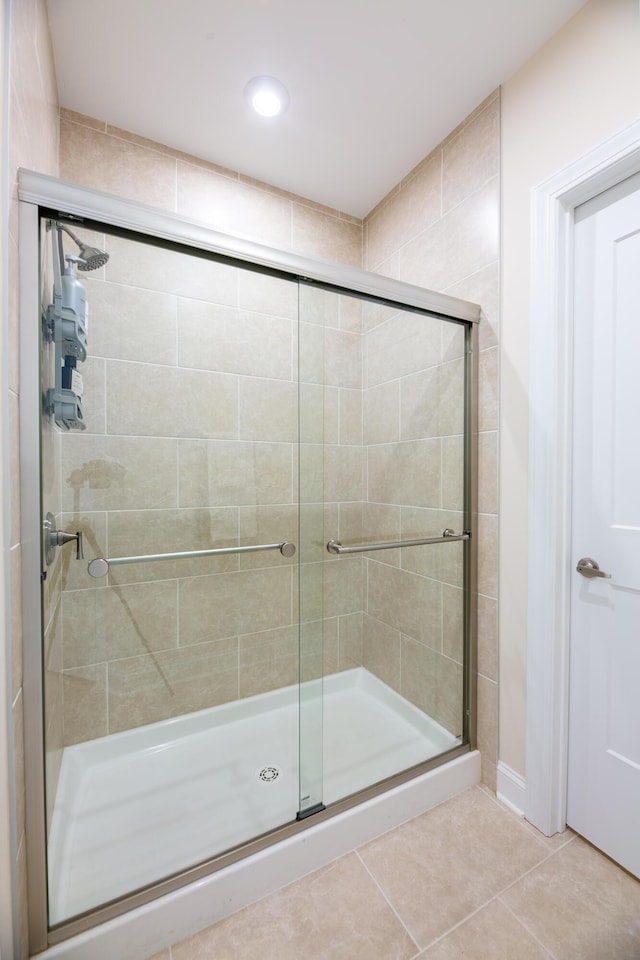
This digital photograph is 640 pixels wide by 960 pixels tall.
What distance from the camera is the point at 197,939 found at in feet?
3.18

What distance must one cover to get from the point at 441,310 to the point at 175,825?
180cm

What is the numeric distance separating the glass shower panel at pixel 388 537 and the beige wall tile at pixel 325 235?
0.85 meters

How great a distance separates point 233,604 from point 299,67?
6.03ft

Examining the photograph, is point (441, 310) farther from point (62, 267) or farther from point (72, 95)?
point (72, 95)

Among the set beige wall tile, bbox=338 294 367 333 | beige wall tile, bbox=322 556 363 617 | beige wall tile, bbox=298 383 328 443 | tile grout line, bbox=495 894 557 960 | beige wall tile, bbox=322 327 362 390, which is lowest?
tile grout line, bbox=495 894 557 960

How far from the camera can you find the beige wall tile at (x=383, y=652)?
156 centimetres

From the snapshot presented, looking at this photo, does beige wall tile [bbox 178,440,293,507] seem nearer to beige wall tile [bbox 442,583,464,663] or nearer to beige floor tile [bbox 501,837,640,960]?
beige wall tile [bbox 442,583,464,663]

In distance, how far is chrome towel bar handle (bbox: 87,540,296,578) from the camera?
1.22 metres

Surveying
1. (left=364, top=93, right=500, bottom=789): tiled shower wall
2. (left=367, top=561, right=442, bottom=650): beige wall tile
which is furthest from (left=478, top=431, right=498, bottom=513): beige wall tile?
(left=367, top=561, right=442, bottom=650): beige wall tile

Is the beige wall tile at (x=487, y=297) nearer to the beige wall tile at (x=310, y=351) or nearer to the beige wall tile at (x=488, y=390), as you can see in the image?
the beige wall tile at (x=488, y=390)

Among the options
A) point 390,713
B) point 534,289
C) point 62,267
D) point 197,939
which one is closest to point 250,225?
point 62,267

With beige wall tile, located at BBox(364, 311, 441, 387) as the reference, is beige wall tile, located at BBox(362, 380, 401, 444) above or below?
below

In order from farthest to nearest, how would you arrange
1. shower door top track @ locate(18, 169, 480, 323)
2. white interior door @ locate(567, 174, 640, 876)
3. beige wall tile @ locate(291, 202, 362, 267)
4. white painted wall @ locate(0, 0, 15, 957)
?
beige wall tile @ locate(291, 202, 362, 267)
white interior door @ locate(567, 174, 640, 876)
shower door top track @ locate(18, 169, 480, 323)
white painted wall @ locate(0, 0, 15, 957)

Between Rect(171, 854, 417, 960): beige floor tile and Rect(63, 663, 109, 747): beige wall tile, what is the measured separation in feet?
1.91
